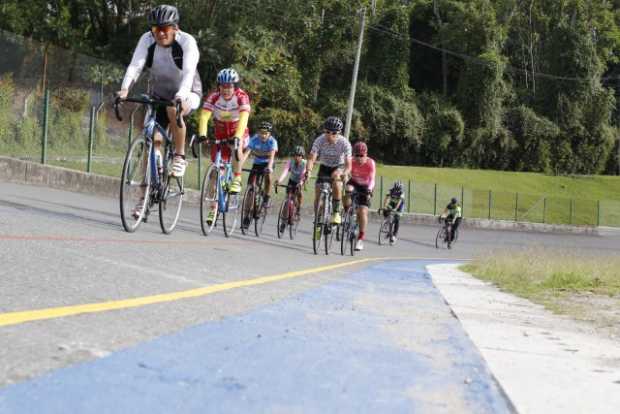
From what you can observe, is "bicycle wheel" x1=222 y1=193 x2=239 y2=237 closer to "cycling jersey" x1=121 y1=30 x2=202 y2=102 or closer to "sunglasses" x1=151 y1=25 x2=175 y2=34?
"cycling jersey" x1=121 y1=30 x2=202 y2=102

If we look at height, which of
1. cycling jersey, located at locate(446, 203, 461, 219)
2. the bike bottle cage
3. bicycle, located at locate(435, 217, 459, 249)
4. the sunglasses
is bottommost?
bicycle, located at locate(435, 217, 459, 249)

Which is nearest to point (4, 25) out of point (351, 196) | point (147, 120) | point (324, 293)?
point (351, 196)

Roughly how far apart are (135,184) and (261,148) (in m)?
4.64

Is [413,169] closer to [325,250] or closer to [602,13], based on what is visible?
[602,13]

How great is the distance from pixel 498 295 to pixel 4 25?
35728 millimetres

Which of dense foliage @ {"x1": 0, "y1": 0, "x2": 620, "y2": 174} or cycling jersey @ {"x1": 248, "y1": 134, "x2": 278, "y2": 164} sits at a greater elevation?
dense foliage @ {"x1": 0, "y1": 0, "x2": 620, "y2": 174}

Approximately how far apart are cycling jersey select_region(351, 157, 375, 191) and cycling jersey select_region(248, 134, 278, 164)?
1.56 meters

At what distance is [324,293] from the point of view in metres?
5.80

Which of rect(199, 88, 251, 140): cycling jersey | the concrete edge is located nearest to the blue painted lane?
rect(199, 88, 251, 140): cycling jersey

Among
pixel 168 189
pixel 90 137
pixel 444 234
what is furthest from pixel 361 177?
pixel 444 234

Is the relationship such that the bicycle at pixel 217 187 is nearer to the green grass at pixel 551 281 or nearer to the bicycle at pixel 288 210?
the bicycle at pixel 288 210

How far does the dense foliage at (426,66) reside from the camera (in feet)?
137

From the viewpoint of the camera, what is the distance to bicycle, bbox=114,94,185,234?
8.23m

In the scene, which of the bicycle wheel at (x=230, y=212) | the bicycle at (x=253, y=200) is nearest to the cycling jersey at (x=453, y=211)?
the bicycle at (x=253, y=200)
